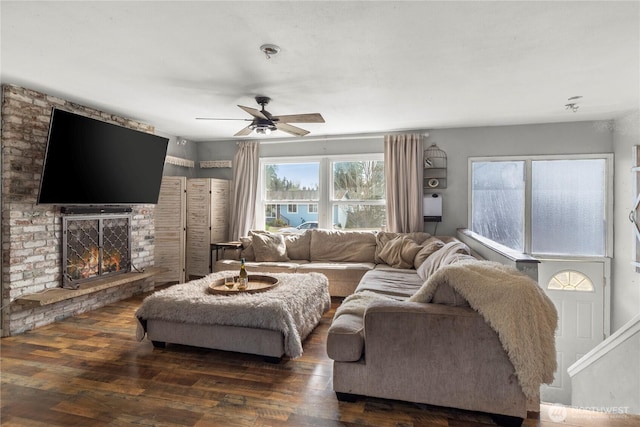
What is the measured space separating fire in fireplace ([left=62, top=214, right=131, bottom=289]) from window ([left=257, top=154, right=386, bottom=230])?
2.06 meters

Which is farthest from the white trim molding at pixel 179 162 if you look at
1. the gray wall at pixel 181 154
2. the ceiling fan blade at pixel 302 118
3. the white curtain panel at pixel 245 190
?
the ceiling fan blade at pixel 302 118

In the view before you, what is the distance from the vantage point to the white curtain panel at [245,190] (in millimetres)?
5430

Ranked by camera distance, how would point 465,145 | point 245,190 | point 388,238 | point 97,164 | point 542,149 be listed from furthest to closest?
point 245,190 → point 465,145 → point 388,238 → point 542,149 → point 97,164

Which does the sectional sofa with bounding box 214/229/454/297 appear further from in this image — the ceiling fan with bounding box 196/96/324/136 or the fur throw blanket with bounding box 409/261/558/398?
the fur throw blanket with bounding box 409/261/558/398

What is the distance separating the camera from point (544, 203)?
451 centimetres

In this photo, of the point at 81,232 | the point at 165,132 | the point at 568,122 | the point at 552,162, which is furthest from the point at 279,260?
the point at 568,122

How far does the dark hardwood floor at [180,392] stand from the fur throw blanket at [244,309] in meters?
0.24

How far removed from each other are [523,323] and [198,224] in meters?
4.57

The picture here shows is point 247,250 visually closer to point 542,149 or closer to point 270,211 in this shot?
Answer: point 270,211

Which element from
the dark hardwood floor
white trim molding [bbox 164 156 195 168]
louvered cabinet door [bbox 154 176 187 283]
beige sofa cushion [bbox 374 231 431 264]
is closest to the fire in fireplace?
louvered cabinet door [bbox 154 176 187 283]

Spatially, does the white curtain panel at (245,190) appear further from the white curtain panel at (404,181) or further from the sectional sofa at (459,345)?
the sectional sofa at (459,345)

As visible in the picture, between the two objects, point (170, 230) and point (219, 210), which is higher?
point (219, 210)

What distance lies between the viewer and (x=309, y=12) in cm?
190

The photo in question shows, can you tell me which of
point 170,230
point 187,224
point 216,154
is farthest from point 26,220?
point 216,154
